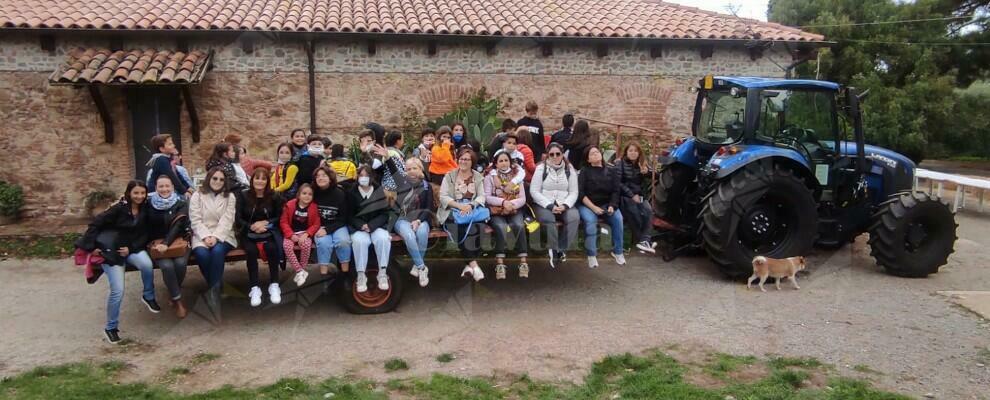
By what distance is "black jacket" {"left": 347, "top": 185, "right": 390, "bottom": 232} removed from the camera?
5.65 metres

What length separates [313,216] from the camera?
5.50 metres

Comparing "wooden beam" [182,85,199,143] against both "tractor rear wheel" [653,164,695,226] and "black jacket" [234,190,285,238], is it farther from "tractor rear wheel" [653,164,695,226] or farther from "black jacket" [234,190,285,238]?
"tractor rear wheel" [653,164,695,226]

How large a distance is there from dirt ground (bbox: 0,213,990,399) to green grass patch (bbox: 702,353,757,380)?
6.1 inches

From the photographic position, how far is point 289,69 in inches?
399

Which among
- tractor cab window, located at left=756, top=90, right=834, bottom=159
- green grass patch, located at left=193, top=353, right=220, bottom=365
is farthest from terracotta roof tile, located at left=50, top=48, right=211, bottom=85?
tractor cab window, located at left=756, top=90, right=834, bottom=159

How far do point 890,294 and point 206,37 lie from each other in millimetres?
9623

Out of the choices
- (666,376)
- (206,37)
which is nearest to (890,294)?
(666,376)

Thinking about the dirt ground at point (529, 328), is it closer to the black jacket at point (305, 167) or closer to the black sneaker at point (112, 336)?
the black sneaker at point (112, 336)

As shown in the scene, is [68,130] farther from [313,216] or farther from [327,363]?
[327,363]

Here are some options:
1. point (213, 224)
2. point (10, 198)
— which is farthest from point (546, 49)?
point (10, 198)

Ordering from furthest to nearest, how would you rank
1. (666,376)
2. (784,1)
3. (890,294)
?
(784,1) < (890,294) < (666,376)

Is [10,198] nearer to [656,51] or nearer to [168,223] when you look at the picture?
[168,223]

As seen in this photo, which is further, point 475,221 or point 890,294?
point 890,294

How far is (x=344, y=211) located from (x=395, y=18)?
581 cm
